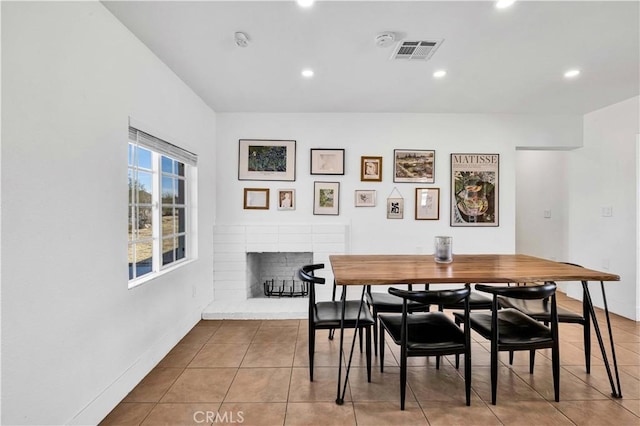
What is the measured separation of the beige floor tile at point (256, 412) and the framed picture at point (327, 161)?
2689mm

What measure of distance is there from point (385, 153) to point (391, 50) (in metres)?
1.76

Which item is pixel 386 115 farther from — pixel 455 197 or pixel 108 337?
pixel 108 337

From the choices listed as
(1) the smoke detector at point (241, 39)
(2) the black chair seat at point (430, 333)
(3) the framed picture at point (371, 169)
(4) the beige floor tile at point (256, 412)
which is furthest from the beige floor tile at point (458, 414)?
(1) the smoke detector at point (241, 39)

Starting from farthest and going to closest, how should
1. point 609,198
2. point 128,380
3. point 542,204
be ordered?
point 542,204 → point 609,198 → point 128,380

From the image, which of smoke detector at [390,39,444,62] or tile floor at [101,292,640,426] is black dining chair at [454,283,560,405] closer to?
tile floor at [101,292,640,426]

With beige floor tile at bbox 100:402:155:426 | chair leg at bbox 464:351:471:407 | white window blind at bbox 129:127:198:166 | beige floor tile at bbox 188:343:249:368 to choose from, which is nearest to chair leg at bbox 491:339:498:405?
chair leg at bbox 464:351:471:407

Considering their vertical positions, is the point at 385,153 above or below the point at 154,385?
above

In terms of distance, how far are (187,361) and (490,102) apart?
411 centimetres

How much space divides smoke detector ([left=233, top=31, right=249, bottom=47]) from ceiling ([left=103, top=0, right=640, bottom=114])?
35 millimetres

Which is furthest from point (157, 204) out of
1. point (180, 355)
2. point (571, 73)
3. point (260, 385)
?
point (571, 73)

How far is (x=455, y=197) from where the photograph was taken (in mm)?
4059

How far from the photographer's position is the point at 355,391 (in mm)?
2133

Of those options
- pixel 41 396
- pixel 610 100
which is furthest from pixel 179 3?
pixel 610 100

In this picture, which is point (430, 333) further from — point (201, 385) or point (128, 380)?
point (128, 380)
